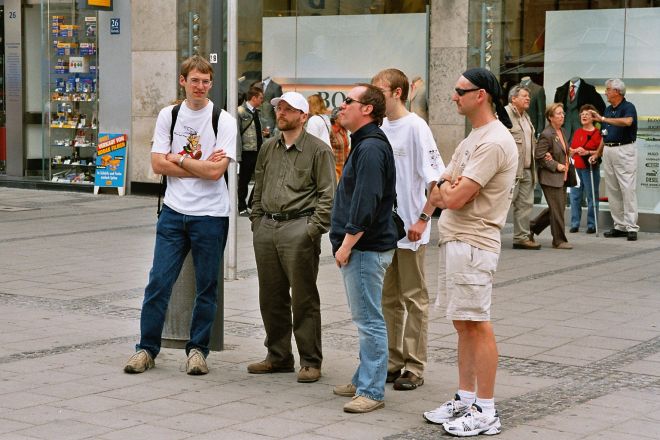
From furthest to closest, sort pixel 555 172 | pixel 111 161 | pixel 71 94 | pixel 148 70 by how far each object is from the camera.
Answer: pixel 71 94, pixel 111 161, pixel 148 70, pixel 555 172

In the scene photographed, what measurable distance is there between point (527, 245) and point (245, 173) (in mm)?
4984

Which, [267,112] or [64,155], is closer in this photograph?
[267,112]

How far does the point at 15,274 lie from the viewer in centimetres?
1115

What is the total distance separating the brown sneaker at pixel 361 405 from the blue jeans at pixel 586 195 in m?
9.46

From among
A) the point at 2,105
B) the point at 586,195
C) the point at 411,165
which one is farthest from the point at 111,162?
the point at 411,165

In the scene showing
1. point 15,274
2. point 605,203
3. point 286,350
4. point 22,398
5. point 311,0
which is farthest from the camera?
point 311,0

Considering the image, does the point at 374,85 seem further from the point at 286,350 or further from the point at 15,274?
the point at 15,274

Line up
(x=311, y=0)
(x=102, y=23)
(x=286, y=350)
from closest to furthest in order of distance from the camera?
1. (x=286, y=350)
2. (x=311, y=0)
3. (x=102, y=23)

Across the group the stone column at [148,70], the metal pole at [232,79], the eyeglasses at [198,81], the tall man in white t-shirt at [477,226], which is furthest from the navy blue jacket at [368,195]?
the stone column at [148,70]

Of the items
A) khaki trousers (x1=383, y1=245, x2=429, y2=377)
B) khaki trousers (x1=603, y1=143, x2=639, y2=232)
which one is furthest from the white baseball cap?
khaki trousers (x1=603, y1=143, x2=639, y2=232)

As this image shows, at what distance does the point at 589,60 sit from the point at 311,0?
4.66 metres

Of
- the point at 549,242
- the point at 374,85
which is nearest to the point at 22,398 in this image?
the point at 374,85

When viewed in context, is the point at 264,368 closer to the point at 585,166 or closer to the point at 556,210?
the point at 556,210

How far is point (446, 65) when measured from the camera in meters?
16.8
